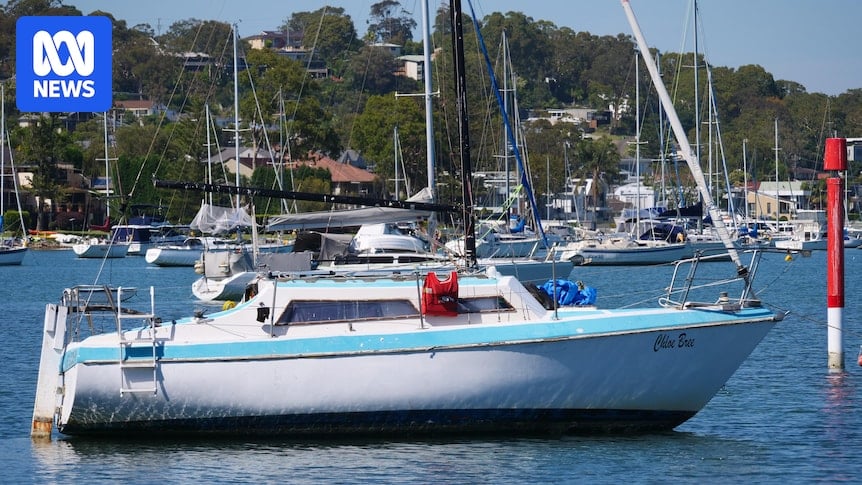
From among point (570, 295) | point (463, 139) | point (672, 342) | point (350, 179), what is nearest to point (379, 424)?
point (570, 295)

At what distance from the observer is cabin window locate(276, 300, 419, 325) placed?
20.0m

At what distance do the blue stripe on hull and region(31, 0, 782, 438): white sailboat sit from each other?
0.02 meters

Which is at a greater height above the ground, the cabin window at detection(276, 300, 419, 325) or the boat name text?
the cabin window at detection(276, 300, 419, 325)

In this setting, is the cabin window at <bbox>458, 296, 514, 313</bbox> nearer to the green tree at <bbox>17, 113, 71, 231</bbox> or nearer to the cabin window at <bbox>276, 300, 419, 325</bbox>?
the cabin window at <bbox>276, 300, 419, 325</bbox>

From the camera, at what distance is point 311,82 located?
12488 cm

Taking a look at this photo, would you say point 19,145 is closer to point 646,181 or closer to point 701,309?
point 646,181

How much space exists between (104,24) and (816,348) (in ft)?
68.1

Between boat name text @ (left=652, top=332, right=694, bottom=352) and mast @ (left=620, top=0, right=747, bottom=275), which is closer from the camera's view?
boat name text @ (left=652, top=332, right=694, bottom=352)

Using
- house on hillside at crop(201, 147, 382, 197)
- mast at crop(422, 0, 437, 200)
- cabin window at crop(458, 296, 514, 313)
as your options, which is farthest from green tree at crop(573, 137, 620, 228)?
cabin window at crop(458, 296, 514, 313)

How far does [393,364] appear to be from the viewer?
63.0 ft

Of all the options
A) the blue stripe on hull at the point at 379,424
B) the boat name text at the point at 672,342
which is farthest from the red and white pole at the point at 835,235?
the blue stripe on hull at the point at 379,424

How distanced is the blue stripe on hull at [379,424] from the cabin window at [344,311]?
1.43 meters

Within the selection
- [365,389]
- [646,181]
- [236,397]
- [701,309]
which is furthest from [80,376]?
[646,181]

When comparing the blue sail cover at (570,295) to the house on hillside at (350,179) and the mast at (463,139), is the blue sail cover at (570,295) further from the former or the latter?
the house on hillside at (350,179)
